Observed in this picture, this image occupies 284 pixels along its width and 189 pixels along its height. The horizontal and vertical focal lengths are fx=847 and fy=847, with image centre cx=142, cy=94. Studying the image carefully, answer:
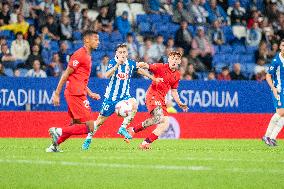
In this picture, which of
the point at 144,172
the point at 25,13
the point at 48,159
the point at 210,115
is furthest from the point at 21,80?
the point at 144,172

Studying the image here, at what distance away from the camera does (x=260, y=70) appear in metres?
24.8

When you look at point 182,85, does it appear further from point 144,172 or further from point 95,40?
point 144,172

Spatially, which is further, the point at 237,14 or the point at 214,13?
the point at 237,14

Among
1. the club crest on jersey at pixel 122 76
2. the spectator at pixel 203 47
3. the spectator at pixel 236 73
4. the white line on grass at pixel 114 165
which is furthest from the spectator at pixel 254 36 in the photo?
the white line on grass at pixel 114 165

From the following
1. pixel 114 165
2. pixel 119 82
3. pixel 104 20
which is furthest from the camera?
pixel 104 20

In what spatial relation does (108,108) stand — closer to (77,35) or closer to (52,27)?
(52,27)

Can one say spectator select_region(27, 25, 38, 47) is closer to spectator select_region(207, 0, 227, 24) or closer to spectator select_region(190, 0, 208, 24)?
spectator select_region(190, 0, 208, 24)

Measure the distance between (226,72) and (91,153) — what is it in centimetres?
1114

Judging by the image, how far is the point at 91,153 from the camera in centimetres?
1312

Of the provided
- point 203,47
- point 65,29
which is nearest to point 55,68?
point 65,29

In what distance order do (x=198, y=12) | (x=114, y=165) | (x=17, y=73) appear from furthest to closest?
1. (x=198, y=12)
2. (x=17, y=73)
3. (x=114, y=165)

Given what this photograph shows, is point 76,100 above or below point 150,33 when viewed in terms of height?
above

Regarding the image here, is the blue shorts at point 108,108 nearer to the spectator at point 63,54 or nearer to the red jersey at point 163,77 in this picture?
the red jersey at point 163,77

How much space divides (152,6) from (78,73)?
1306 centimetres
